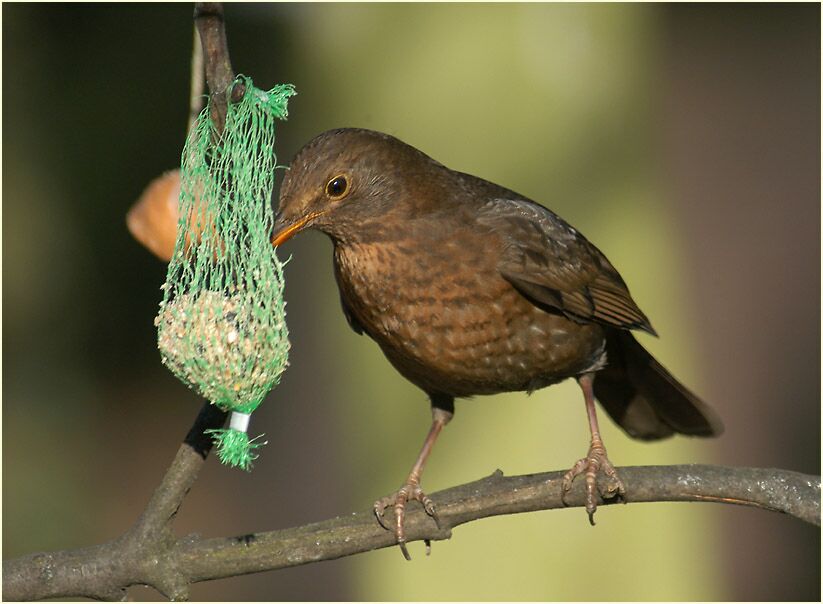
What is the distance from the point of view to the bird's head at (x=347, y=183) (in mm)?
3754

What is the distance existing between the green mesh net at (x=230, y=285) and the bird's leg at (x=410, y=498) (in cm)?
66

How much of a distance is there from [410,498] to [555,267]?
1033mm

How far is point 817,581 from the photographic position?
24.6 feet

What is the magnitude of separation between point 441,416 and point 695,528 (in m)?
2.30

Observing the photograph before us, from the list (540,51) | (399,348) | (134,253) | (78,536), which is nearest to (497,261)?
(399,348)

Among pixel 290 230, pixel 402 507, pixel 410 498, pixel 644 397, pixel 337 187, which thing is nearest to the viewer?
pixel 290 230

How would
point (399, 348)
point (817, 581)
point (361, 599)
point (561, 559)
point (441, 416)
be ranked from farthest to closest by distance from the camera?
point (817, 581), point (361, 599), point (561, 559), point (441, 416), point (399, 348)

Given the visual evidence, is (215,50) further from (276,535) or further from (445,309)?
(276,535)

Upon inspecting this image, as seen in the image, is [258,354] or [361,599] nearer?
[258,354]

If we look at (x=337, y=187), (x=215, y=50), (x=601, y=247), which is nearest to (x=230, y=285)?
(x=337, y=187)

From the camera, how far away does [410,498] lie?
14.0 feet

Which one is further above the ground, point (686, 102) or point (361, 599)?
point (686, 102)

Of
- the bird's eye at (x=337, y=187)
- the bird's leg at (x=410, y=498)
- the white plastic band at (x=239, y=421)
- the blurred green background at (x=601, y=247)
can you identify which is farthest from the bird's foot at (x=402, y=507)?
the blurred green background at (x=601, y=247)

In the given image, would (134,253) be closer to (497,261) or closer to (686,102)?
(686,102)
